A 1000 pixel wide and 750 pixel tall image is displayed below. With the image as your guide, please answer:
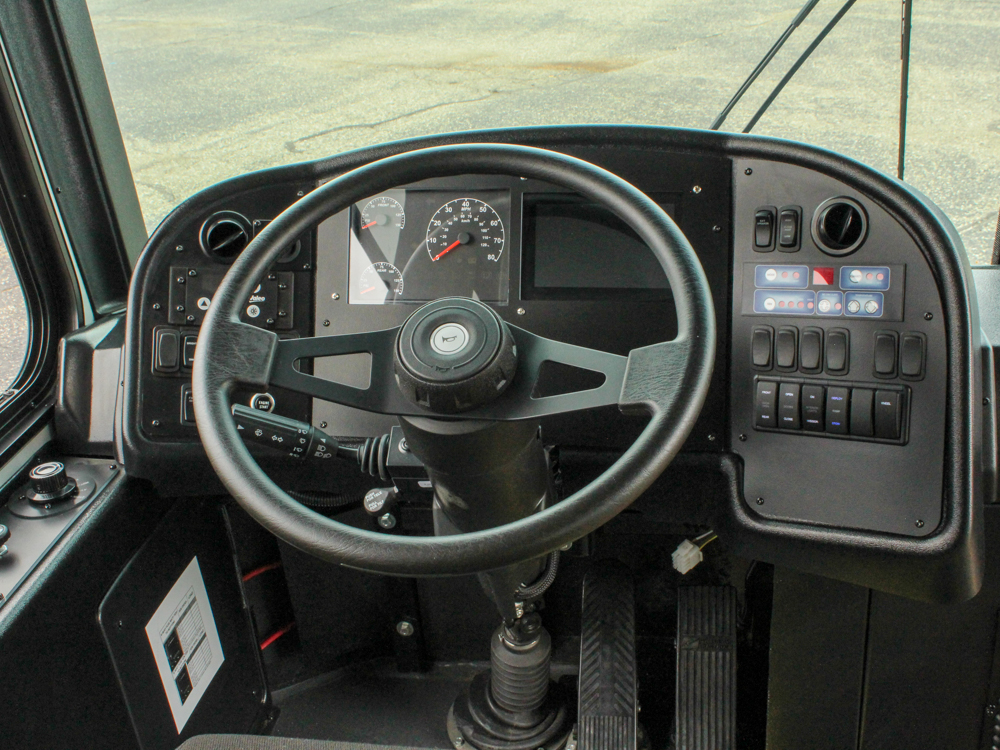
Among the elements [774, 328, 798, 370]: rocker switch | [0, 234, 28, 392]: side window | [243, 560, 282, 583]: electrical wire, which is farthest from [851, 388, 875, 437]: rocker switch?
[0, 234, 28, 392]: side window

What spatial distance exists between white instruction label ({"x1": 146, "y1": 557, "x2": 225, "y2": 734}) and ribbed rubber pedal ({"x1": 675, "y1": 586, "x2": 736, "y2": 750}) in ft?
3.28

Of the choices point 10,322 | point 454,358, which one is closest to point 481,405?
point 454,358

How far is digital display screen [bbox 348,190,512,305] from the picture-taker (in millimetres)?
1512

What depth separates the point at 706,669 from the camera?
1762 mm

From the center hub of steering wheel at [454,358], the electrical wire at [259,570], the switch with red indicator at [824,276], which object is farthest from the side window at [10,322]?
the switch with red indicator at [824,276]

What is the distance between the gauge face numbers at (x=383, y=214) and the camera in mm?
1541

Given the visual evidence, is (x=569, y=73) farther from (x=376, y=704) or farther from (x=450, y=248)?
(x=376, y=704)

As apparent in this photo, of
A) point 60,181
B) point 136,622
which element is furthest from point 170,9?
point 136,622

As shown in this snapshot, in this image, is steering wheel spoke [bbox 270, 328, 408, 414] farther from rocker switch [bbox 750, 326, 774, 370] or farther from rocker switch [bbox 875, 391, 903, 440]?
rocker switch [bbox 875, 391, 903, 440]

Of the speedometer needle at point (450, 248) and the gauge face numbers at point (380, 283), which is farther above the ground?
the speedometer needle at point (450, 248)

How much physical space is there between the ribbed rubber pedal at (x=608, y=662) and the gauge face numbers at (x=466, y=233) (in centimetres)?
82

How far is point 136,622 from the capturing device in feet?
5.24

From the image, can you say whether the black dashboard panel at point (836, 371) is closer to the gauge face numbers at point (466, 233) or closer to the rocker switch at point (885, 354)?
the rocker switch at point (885, 354)

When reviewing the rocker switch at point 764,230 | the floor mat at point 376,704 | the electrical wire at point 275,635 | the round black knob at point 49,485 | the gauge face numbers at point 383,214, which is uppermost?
the gauge face numbers at point 383,214
